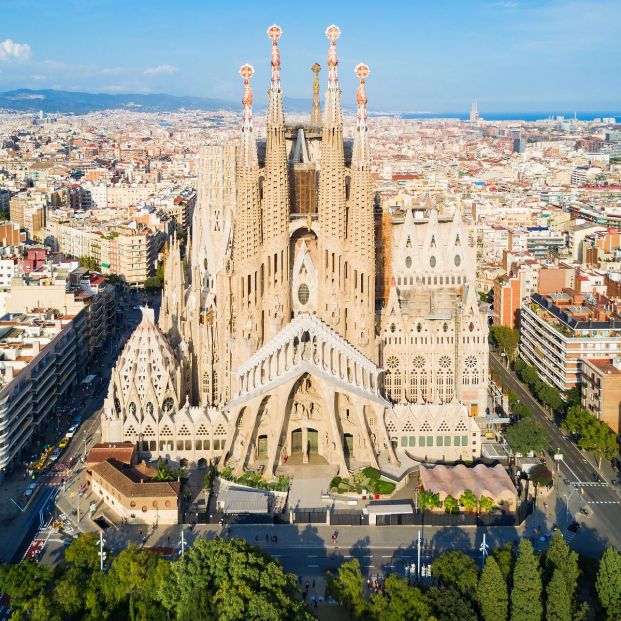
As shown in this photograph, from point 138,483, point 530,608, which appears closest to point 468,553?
point 530,608

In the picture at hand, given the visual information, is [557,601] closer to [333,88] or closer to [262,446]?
[262,446]

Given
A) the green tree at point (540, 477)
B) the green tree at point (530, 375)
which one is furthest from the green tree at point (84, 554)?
the green tree at point (530, 375)

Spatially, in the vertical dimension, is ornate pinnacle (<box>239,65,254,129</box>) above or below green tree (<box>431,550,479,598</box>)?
above

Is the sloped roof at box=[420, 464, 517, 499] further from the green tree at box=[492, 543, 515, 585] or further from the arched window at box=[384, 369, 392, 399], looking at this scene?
the arched window at box=[384, 369, 392, 399]

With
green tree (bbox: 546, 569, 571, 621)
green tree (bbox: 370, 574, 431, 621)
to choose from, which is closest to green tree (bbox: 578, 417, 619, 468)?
green tree (bbox: 546, 569, 571, 621)

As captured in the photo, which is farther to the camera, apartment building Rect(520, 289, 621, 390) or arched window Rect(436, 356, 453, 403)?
apartment building Rect(520, 289, 621, 390)

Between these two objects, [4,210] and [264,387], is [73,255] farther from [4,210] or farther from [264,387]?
[264,387]
